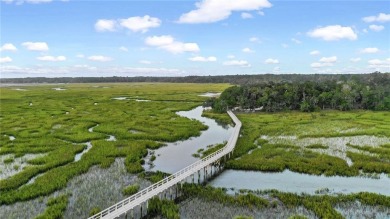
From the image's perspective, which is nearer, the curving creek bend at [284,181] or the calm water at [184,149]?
the curving creek bend at [284,181]

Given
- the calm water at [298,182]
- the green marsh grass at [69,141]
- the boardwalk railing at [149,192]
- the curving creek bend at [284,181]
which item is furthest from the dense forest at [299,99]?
the boardwalk railing at [149,192]

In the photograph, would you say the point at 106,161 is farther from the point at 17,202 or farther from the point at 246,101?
the point at 246,101

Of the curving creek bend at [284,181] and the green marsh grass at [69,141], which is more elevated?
the green marsh grass at [69,141]

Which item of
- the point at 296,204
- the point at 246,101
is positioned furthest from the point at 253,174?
the point at 246,101

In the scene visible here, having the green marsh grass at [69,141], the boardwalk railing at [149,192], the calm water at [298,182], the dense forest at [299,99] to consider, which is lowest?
the calm water at [298,182]

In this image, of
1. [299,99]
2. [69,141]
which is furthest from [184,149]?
[299,99]

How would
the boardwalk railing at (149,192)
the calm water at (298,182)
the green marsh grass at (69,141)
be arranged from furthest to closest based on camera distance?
the green marsh grass at (69,141) < the calm water at (298,182) < the boardwalk railing at (149,192)

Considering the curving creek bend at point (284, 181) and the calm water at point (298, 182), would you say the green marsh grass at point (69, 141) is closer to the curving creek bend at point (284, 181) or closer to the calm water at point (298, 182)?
the curving creek bend at point (284, 181)

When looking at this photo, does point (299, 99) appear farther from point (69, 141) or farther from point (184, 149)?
point (69, 141)
